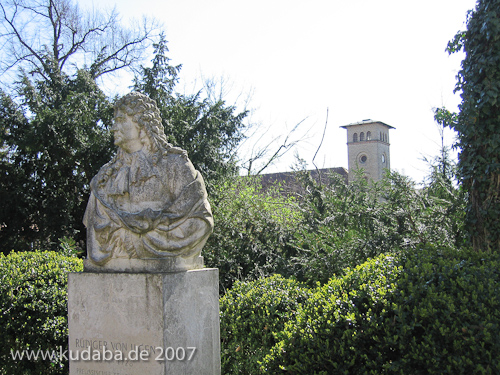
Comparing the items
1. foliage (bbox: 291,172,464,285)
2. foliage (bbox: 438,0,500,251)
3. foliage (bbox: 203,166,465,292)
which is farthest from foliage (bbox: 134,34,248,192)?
foliage (bbox: 438,0,500,251)

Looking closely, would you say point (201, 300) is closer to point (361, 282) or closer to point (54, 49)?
point (361, 282)

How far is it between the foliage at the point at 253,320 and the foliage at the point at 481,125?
8.37 feet

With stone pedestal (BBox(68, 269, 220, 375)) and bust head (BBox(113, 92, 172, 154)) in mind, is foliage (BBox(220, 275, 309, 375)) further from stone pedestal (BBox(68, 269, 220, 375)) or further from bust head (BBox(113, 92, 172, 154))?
bust head (BBox(113, 92, 172, 154))

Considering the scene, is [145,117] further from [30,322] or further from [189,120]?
[189,120]

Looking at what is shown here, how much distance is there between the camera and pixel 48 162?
10.6 metres

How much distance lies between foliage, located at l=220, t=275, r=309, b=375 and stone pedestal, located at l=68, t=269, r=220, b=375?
1.01m

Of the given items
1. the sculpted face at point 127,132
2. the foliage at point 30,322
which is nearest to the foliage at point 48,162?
the foliage at point 30,322

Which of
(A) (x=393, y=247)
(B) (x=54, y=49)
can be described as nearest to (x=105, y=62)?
(B) (x=54, y=49)

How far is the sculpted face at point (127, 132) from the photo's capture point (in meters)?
3.96

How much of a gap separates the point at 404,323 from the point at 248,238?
195 inches

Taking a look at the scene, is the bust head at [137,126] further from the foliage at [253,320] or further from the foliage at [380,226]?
the foliage at [380,226]

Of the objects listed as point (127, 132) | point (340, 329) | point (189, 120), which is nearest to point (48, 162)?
point (189, 120)

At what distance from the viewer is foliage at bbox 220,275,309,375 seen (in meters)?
4.82

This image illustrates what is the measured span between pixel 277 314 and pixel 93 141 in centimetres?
677
